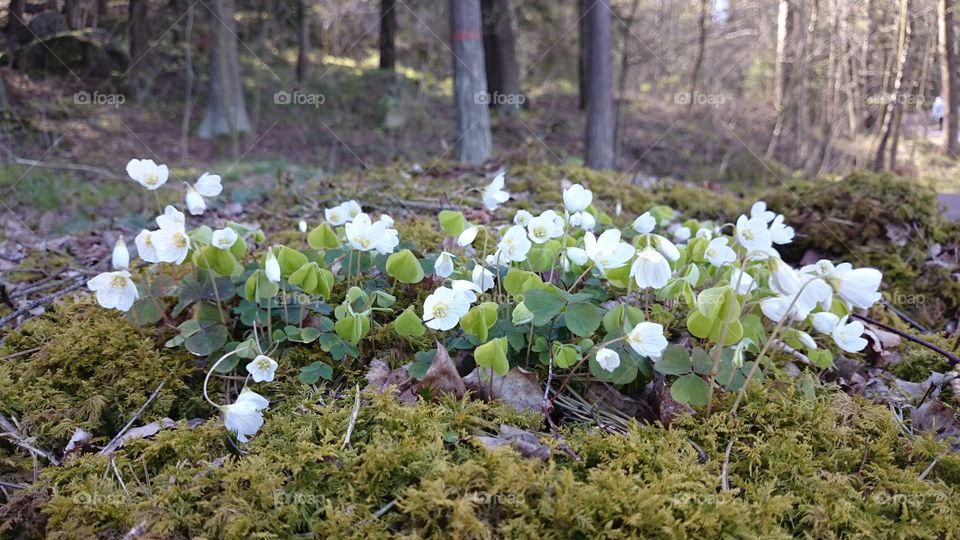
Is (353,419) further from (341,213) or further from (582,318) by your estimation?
(341,213)

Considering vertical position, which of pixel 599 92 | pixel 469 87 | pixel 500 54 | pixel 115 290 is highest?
pixel 500 54

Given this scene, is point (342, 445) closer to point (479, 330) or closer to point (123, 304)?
point (479, 330)

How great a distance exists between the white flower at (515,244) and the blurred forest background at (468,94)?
2830 mm

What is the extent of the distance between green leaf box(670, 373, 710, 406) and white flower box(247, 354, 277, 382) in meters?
1.02

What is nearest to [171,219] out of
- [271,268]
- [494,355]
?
[271,268]

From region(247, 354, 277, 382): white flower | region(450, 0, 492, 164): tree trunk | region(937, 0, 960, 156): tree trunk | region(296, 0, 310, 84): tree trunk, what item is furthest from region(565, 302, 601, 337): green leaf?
region(296, 0, 310, 84): tree trunk

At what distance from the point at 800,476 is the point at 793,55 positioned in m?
11.6

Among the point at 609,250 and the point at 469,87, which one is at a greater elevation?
the point at 469,87

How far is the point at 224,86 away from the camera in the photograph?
1079 centimetres

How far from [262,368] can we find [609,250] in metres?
0.96

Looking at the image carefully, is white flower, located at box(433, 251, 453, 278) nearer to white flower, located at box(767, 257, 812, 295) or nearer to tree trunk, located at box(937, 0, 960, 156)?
white flower, located at box(767, 257, 812, 295)

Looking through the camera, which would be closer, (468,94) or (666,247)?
(666,247)

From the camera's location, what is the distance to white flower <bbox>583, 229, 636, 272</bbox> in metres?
1.62

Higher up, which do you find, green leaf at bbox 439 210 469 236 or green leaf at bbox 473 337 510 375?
green leaf at bbox 439 210 469 236
